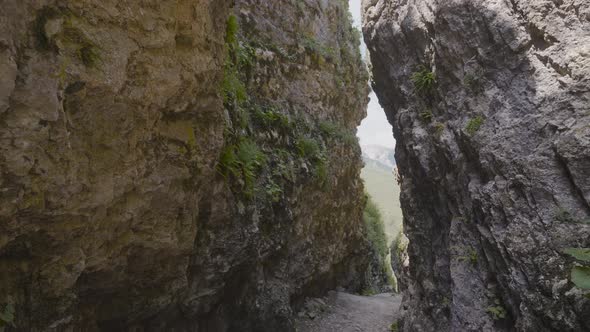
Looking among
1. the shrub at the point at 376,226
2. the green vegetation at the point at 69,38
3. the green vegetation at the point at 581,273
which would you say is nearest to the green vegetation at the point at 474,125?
the green vegetation at the point at 581,273

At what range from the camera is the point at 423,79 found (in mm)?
8367

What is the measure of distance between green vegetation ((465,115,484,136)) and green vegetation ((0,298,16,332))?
6.48 meters

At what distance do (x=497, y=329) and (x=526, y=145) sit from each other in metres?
2.74

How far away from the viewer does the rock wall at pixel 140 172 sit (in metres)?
3.53

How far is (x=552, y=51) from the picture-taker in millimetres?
5629

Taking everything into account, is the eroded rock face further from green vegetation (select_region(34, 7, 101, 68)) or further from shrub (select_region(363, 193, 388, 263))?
shrub (select_region(363, 193, 388, 263))

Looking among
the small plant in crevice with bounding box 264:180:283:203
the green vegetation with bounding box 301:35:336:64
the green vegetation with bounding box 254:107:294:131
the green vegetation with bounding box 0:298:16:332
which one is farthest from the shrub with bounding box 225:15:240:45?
the green vegetation with bounding box 301:35:336:64

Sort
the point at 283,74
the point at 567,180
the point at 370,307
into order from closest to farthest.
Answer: the point at 567,180 → the point at 283,74 → the point at 370,307

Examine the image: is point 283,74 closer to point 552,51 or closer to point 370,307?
point 552,51

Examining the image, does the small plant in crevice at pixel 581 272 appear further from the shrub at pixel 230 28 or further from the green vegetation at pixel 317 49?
the green vegetation at pixel 317 49

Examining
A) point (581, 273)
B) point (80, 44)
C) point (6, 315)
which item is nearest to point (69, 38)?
point (80, 44)

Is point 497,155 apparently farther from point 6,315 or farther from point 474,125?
point 6,315

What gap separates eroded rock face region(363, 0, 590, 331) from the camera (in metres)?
5.03

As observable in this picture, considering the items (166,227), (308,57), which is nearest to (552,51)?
(166,227)
